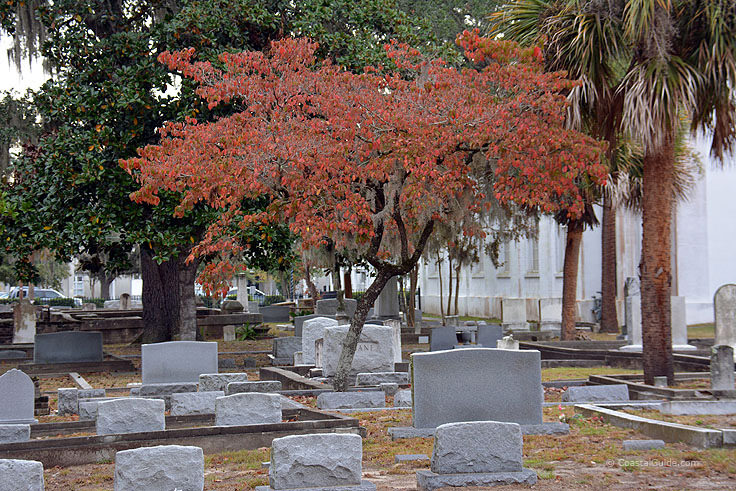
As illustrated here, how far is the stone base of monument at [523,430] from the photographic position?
965cm

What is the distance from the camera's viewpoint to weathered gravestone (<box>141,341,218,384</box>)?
1473 centimetres

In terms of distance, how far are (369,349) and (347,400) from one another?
3.58 metres

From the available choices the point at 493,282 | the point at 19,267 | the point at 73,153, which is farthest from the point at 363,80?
the point at 493,282

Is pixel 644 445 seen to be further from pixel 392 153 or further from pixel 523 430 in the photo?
pixel 392 153

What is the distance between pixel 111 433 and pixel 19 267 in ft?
37.6

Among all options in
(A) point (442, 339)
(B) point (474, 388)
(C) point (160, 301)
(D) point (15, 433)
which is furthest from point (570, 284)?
(D) point (15, 433)

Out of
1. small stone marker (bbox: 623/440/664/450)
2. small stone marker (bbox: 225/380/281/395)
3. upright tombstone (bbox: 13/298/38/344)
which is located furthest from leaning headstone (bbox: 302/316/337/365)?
upright tombstone (bbox: 13/298/38/344)

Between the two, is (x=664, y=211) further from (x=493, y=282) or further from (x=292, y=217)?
(x=493, y=282)

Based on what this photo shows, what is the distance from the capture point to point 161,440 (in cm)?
896

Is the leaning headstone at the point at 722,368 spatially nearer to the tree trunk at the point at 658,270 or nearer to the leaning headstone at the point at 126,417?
the tree trunk at the point at 658,270

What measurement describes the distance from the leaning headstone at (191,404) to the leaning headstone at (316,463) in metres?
5.14

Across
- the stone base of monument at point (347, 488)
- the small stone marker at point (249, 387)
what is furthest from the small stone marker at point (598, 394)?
the stone base of monument at point (347, 488)

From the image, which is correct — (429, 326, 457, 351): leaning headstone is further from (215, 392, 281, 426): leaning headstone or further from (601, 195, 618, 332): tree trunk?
(215, 392, 281, 426): leaning headstone

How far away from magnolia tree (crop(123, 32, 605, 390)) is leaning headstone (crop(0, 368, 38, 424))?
327cm
